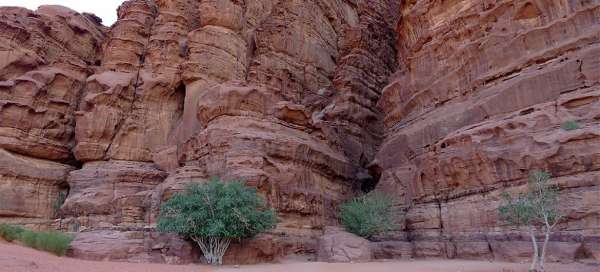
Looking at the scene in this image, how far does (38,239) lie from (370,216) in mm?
16727

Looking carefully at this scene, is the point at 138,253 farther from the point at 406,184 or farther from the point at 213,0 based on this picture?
the point at 213,0

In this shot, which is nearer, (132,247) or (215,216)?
(132,247)

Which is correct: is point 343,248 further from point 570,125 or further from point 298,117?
point 570,125

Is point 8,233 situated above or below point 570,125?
below

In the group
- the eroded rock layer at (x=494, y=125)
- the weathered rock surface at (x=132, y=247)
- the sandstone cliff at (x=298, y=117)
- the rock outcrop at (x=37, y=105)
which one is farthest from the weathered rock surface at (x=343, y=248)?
the rock outcrop at (x=37, y=105)

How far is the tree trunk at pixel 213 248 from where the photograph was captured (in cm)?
1978

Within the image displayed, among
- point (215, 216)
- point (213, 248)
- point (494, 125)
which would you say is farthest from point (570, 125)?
point (213, 248)

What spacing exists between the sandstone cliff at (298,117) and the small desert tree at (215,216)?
995 mm

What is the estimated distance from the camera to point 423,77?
92.3ft

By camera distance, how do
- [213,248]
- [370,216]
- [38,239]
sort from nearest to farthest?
[38,239] < [213,248] < [370,216]

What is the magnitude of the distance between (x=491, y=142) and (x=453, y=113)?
4.12m

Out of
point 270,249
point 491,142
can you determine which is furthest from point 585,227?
point 270,249

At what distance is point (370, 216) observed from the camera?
24.1 meters

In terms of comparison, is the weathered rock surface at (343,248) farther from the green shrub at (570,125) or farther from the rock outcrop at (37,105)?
the rock outcrop at (37,105)
